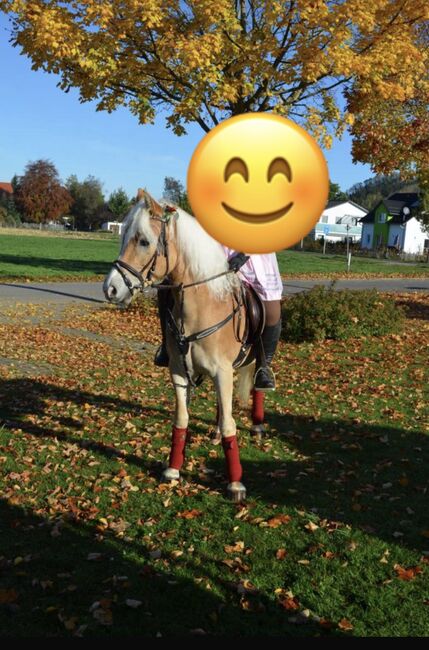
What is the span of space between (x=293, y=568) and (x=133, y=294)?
2.24 m

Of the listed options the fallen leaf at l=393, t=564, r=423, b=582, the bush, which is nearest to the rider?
the fallen leaf at l=393, t=564, r=423, b=582

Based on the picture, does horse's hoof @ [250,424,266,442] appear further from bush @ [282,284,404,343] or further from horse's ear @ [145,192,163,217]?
bush @ [282,284,404,343]

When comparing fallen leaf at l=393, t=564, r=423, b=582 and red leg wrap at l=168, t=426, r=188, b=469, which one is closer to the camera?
fallen leaf at l=393, t=564, r=423, b=582

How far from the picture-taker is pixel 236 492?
527 cm

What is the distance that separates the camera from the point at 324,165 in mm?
2066

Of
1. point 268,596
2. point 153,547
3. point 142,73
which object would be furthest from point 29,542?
point 142,73

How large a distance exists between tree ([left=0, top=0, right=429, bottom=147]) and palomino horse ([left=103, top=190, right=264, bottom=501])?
510cm

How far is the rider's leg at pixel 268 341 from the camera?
5.79 metres

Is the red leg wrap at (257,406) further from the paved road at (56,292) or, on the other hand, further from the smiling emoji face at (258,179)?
the paved road at (56,292)

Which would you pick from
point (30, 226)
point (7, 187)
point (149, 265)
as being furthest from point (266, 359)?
point (7, 187)

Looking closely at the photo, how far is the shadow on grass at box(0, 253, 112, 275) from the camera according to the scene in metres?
30.3

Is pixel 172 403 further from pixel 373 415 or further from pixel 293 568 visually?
pixel 293 568

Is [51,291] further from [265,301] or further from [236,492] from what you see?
[236,492]

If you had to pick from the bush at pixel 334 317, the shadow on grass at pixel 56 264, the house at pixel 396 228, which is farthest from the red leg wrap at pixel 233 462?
the house at pixel 396 228
